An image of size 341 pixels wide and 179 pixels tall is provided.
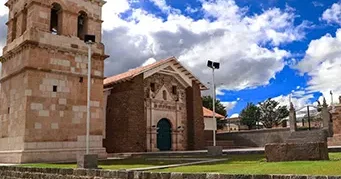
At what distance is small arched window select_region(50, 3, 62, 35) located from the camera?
2078cm

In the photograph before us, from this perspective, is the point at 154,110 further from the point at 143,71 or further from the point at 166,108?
the point at 143,71

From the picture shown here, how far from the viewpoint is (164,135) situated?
2911cm

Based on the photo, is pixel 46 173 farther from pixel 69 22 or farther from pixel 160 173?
pixel 69 22

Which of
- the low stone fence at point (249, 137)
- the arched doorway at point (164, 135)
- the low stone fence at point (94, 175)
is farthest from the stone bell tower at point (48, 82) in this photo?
the low stone fence at point (249, 137)

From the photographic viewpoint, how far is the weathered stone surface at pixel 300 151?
1009cm

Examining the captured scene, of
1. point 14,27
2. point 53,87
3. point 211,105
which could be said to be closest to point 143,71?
point 53,87

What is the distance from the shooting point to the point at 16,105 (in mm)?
19375

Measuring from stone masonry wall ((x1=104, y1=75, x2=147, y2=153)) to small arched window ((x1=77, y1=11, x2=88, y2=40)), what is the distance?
5940mm

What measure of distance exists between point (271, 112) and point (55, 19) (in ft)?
145

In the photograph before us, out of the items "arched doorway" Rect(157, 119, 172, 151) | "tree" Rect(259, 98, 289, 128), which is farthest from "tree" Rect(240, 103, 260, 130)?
"arched doorway" Rect(157, 119, 172, 151)

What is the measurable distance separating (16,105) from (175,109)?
1399 centimetres

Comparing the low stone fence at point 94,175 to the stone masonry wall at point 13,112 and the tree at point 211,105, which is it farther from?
the tree at point 211,105

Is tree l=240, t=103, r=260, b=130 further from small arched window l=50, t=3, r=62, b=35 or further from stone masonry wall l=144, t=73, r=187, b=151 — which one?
small arched window l=50, t=3, r=62, b=35

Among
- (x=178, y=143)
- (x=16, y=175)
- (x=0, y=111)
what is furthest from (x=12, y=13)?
(x=178, y=143)
